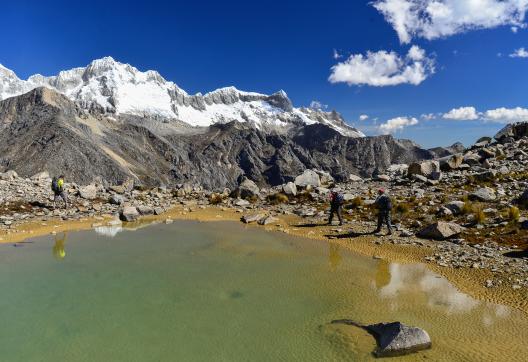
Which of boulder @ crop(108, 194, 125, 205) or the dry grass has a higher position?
the dry grass

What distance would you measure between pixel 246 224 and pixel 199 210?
782 centimetres

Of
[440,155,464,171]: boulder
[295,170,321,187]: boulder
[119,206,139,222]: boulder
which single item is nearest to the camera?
[119,206,139,222]: boulder

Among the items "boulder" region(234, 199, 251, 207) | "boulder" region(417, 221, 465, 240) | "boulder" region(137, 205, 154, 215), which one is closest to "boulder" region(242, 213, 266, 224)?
"boulder" region(234, 199, 251, 207)

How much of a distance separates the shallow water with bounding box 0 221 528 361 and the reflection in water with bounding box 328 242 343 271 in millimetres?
53

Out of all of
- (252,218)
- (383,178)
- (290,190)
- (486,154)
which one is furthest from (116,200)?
(486,154)

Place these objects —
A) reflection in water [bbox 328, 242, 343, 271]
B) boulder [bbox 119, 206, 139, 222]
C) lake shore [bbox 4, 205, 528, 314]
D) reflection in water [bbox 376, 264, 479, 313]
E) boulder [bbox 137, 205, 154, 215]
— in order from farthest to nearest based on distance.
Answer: boulder [bbox 137, 205, 154, 215]
boulder [bbox 119, 206, 139, 222]
reflection in water [bbox 328, 242, 343, 271]
lake shore [bbox 4, 205, 528, 314]
reflection in water [bbox 376, 264, 479, 313]

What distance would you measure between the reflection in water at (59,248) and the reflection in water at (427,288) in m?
15.7

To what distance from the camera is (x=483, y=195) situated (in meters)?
27.9

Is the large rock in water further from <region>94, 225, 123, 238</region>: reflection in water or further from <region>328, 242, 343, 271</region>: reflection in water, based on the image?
<region>94, 225, 123, 238</region>: reflection in water

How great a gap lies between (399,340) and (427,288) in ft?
17.5

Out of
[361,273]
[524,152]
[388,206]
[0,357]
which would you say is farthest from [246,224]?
[524,152]

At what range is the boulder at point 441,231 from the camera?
69.3 ft

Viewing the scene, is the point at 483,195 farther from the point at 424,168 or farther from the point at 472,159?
the point at 472,159

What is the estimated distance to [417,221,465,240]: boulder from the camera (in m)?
21.1
